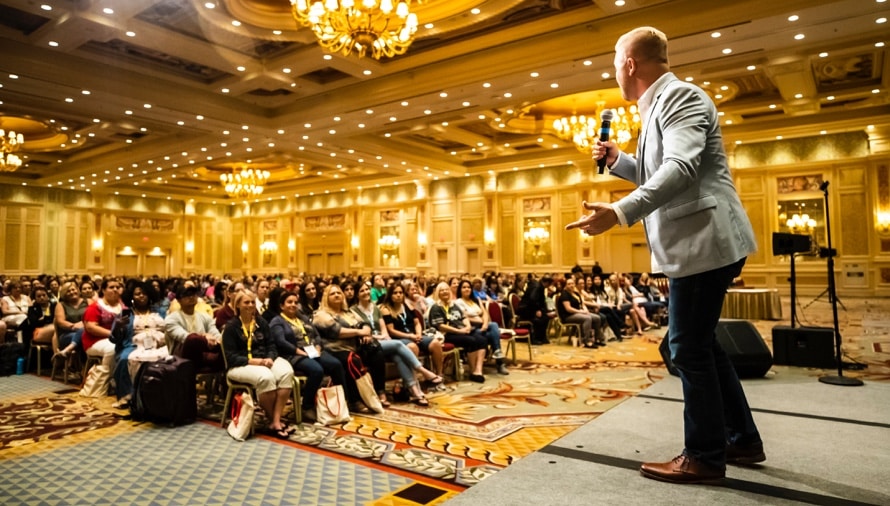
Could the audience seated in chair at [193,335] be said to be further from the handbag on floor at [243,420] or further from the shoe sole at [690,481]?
the shoe sole at [690,481]

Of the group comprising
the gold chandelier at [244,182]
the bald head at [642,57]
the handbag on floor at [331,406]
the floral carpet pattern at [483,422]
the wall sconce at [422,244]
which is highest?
the gold chandelier at [244,182]

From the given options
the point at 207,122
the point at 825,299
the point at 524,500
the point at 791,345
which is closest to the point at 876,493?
the point at 524,500

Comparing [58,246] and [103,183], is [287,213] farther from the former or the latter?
[58,246]

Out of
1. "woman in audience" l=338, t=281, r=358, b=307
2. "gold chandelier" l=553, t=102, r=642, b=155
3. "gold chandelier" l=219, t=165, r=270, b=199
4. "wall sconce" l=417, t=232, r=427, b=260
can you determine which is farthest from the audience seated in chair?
"wall sconce" l=417, t=232, r=427, b=260

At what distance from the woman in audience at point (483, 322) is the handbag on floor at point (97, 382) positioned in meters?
3.74

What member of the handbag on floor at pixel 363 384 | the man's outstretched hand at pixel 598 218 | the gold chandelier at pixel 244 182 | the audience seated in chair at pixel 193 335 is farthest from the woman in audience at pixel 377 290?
the gold chandelier at pixel 244 182

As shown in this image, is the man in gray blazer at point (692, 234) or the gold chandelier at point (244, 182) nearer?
the man in gray blazer at point (692, 234)

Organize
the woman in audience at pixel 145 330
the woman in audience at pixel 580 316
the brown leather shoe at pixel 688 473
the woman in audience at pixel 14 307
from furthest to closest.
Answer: the woman in audience at pixel 580 316
the woman in audience at pixel 14 307
the woman in audience at pixel 145 330
the brown leather shoe at pixel 688 473

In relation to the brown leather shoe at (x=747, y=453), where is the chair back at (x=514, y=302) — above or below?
above

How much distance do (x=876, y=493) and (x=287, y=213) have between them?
24396 millimetres

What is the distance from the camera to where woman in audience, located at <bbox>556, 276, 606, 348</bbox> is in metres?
8.59

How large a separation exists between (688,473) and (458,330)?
444cm

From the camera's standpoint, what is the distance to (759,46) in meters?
8.25

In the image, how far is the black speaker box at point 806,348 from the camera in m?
4.91
